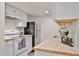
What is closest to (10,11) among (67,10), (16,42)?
(16,42)

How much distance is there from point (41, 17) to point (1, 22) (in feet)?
17.3

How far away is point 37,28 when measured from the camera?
22.6ft

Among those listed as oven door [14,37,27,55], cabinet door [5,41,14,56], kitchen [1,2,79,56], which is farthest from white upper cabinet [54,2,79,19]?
oven door [14,37,27,55]

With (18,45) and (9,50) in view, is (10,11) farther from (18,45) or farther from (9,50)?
(9,50)

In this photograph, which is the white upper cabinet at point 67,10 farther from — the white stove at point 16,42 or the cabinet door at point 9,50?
the white stove at point 16,42

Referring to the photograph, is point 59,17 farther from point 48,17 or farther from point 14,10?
point 48,17

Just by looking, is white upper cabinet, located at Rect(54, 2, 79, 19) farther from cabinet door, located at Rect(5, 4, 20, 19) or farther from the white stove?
cabinet door, located at Rect(5, 4, 20, 19)

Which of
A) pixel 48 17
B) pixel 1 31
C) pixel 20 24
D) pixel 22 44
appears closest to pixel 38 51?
pixel 1 31

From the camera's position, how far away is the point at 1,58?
1.15 m

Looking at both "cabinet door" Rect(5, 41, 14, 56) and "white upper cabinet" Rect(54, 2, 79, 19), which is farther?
"cabinet door" Rect(5, 41, 14, 56)

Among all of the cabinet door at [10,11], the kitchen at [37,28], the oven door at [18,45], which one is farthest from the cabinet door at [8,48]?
the cabinet door at [10,11]

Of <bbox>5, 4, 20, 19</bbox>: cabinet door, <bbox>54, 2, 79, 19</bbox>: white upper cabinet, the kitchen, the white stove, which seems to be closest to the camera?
<bbox>54, 2, 79, 19</bbox>: white upper cabinet

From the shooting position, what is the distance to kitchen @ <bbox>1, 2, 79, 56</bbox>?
5.10 feet

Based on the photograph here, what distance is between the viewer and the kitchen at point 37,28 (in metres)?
1.56
